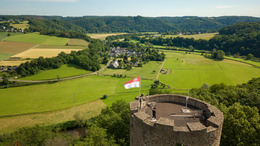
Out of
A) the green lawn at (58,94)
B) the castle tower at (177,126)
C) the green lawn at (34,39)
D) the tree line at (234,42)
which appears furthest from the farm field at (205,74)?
the green lawn at (34,39)

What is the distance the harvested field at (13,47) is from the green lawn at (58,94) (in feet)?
146

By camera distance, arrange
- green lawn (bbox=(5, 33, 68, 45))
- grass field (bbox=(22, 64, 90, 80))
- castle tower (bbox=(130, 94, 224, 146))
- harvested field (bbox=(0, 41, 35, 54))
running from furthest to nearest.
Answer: green lawn (bbox=(5, 33, 68, 45)) → harvested field (bbox=(0, 41, 35, 54)) → grass field (bbox=(22, 64, 90, 80)) → castle tower (bbox=(130, 94, 224, 146))

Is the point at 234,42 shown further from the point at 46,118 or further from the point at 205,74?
the point at 46,118

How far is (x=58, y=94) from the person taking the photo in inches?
2035

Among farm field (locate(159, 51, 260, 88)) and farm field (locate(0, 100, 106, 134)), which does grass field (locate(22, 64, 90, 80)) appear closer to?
farm field (locate(0, 100, 106, 134))

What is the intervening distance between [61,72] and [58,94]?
2053 cm

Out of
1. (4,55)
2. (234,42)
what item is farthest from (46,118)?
(234,42)

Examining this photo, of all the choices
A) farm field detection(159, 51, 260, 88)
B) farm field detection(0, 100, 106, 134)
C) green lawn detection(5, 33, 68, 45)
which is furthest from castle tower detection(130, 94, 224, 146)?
green lawn detection(5, 33, 68, 45)

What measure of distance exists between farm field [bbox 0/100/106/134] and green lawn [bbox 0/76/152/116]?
7.31ft

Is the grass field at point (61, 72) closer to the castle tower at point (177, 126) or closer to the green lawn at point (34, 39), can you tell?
the green lawn at point (34, 39)

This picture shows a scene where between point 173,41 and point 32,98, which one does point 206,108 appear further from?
point 173,41

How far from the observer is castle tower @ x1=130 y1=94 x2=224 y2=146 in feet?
33.8

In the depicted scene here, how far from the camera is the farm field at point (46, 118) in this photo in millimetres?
35100

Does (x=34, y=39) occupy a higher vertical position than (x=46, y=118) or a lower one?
higher
